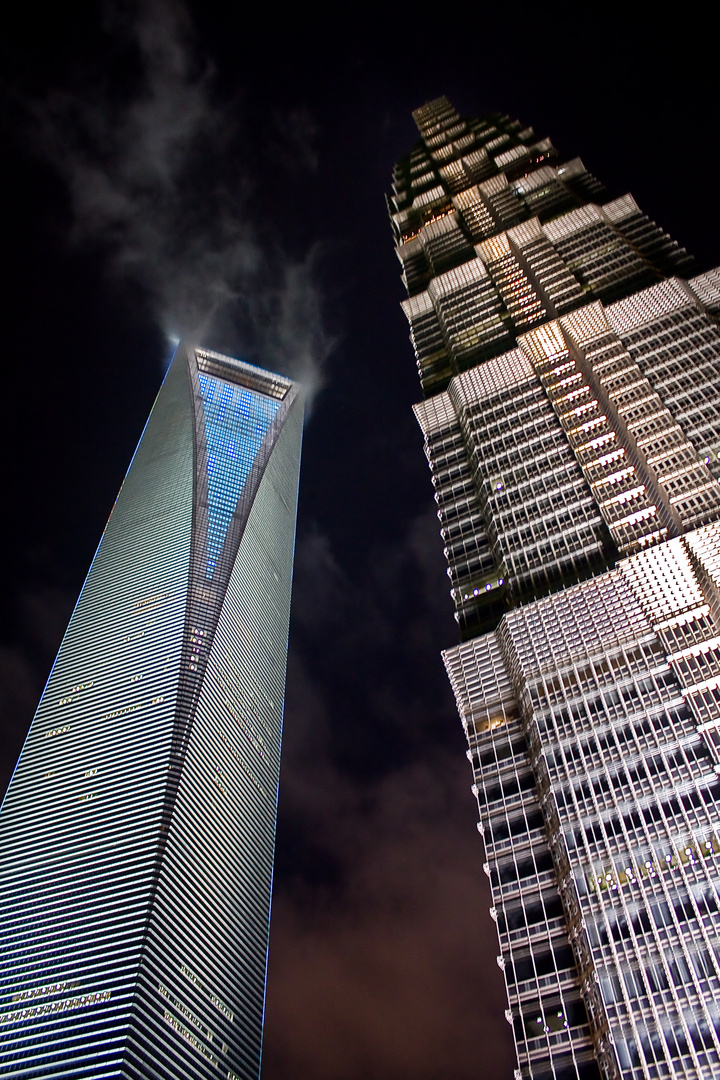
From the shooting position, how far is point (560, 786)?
86375 mm

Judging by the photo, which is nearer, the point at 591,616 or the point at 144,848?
the point at 591,616

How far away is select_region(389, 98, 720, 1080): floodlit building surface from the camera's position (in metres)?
73.0

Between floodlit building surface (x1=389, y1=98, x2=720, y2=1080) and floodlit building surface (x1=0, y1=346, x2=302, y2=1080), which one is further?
floodlit building surface (x1=0, y1=346, x2=302, y2=1080)

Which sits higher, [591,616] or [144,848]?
[144,848]

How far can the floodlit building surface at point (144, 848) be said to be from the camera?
12912 cm

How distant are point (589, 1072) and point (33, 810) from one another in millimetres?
116349

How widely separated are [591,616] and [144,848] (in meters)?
86.0

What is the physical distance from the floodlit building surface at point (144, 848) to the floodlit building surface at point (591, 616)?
219 ft

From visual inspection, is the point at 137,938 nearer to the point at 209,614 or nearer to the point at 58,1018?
the point at 58,1018

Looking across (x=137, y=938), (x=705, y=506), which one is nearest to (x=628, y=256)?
(x=705, y=506)

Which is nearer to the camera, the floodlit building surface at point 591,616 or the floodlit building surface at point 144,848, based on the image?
the floodlit building surface at point 591,616

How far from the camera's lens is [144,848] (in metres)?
146

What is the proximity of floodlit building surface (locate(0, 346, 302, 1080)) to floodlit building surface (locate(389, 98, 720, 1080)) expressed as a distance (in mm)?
66728

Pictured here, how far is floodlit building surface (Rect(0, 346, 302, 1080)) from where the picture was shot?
12912 cm
